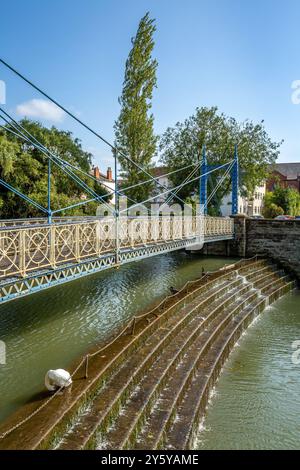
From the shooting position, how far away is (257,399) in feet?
23.8

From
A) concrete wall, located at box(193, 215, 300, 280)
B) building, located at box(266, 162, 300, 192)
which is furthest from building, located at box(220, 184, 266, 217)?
concrete wall, located at box(193, 215, 300, 280)

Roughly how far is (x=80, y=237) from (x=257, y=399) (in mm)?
5201

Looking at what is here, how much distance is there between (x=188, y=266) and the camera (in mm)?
Answer: 20438

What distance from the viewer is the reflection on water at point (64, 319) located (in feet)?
23.9

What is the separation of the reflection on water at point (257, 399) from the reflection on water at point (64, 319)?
3.13 m

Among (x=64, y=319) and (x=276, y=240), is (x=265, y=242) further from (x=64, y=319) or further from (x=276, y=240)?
(x=64, y=319)

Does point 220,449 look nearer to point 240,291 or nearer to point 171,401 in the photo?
point 171,401

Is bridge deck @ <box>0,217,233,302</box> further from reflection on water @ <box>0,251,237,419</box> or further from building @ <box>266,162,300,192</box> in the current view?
building @ <box>266,162,300,192</box>

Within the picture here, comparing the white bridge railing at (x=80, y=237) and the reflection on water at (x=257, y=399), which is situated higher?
the white bridge railing at (x=80, y=237)

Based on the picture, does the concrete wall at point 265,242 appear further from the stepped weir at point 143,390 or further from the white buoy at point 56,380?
the white buoy at point 56,380

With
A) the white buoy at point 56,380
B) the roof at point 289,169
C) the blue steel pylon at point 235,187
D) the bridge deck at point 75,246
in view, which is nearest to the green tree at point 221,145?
the blue steel pylon at point 235,187

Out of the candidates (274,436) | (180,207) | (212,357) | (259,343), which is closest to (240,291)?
(259,343)

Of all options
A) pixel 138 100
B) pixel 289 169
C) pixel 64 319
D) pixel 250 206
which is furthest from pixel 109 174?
pixel 64 319

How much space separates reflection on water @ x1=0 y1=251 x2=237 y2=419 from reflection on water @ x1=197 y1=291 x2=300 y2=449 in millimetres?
3132
